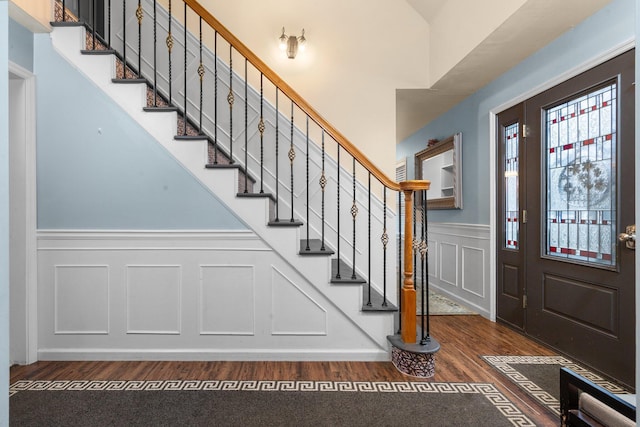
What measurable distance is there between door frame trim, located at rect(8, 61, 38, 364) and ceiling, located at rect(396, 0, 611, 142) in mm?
3242

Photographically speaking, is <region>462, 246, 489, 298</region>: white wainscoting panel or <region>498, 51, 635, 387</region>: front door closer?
<region>498, 51, 635, 387</region>: front door

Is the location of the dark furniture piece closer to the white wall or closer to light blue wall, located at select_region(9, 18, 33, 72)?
the white wall

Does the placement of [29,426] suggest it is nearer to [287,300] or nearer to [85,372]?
[85,372]

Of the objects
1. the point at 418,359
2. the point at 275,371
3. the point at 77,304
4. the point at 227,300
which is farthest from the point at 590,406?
the point at 77,304

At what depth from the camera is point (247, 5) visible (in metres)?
3.67

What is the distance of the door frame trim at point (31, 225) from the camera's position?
250 centimetres

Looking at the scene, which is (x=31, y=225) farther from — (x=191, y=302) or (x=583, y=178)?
(x=583, y=178)

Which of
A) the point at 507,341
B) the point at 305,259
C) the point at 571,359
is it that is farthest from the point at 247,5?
the point at 571,359

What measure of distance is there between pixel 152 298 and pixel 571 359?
3.09 m

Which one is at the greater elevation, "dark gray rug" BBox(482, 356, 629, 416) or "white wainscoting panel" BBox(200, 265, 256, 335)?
"white wainscoting panel" BBox(200, 265, 256, 335)

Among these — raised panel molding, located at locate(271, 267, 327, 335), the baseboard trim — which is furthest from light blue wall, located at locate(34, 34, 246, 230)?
the baseboard trim

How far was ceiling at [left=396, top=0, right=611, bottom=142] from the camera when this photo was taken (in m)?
2.40

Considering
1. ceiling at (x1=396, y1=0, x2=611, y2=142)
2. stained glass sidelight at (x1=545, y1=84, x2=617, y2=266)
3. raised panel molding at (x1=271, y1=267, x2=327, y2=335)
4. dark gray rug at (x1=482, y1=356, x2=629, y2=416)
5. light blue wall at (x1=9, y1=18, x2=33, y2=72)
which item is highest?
ceiling at (x1=396, y1=0, x2=611, y2=142)

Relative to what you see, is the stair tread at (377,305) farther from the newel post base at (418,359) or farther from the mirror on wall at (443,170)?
the mirror on wall at (443,170)
